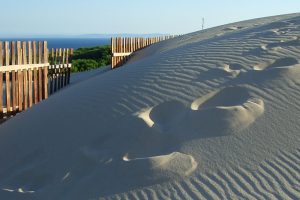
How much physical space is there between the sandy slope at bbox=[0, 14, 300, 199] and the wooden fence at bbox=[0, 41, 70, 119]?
8.97ft

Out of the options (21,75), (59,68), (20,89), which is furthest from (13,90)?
(59,68)

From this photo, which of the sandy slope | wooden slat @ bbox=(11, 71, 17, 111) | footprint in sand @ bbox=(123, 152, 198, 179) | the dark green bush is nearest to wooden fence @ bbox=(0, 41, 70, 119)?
wooden slat @ bbox=(11, 71, 17, 111)

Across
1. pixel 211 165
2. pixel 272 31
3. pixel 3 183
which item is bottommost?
pixel 3 183

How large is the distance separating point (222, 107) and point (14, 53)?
5.88 metres

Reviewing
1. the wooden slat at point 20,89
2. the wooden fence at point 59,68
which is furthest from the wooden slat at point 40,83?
the wooden fence at point 59,68

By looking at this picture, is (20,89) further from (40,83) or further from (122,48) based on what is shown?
(122,48)

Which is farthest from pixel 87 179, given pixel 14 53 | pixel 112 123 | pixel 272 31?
pixel 14 53

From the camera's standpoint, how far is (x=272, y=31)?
25.0ft

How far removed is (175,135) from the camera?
15.2 feet

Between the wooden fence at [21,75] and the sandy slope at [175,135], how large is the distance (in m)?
2.73

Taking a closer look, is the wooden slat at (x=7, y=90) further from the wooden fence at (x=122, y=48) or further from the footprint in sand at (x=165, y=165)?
the wooden fence at (x=122, y=48)

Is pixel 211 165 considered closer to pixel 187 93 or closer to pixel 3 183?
pixel 187 93

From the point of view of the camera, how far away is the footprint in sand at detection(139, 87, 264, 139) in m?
4.61

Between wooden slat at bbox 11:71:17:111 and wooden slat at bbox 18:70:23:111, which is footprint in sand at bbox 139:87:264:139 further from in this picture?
wooden slat at bbox 18:70:23:111
